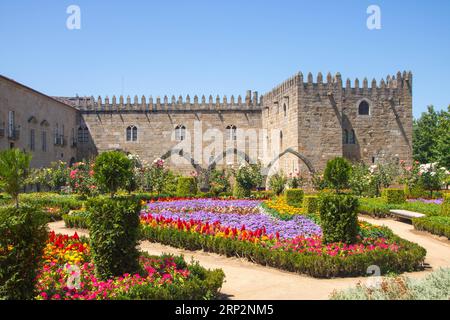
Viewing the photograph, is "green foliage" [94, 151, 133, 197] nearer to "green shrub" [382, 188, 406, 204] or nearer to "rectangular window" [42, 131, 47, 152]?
"green shrub" [382, 188, 406, 204]

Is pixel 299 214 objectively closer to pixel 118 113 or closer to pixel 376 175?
pixel 376 175

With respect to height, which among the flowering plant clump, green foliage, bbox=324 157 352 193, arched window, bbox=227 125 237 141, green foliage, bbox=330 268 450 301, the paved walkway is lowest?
the paved walkway

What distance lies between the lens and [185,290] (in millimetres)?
5516

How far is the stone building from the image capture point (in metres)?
23.2

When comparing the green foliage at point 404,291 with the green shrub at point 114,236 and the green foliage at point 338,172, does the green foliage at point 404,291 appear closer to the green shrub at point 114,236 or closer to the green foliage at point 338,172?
the green shrub at point 114,236

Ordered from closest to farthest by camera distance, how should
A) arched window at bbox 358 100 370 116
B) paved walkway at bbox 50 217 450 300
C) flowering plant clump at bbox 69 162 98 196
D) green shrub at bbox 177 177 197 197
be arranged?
1. paved walkway at bbox 50 217 450 300
2. flowering plant clump at bbox 69 162 98 196
3. green shrub at bbox 177 177 197 197
4. arched window at bbox 358 100 370 116

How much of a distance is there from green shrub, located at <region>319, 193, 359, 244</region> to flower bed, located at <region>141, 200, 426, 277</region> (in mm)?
207

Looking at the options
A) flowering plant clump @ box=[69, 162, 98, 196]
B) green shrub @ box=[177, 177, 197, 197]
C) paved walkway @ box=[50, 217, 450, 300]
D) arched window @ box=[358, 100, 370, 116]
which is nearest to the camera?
paved walkway @ box=[50, 217, 450, 300]

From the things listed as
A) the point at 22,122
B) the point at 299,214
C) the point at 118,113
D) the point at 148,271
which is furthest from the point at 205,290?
the point at 118,113

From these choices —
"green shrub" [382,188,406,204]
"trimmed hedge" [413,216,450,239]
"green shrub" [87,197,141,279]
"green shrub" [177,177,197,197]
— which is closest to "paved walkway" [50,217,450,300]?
"trimmed hedge" [413,216,450,239]

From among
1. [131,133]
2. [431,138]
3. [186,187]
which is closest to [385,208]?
[186,187]

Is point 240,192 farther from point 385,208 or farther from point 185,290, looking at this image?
point 185,290

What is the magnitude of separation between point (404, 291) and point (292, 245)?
3354mm
